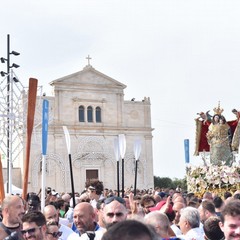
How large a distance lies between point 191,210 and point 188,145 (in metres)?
17.7

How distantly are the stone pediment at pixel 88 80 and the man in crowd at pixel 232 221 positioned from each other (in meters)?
40.6

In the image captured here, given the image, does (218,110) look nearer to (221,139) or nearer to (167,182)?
(221,139)

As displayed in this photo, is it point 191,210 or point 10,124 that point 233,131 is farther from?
point 191,210

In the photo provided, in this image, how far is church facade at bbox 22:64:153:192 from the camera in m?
42.7

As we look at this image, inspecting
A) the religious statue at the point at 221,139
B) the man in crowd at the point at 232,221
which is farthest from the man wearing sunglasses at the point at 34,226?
the religious statue at the point at 221,139

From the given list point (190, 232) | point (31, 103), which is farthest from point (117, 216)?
point (31, 103)

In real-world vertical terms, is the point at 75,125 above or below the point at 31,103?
above

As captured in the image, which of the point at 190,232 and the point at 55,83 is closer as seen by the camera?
the point at 190,232

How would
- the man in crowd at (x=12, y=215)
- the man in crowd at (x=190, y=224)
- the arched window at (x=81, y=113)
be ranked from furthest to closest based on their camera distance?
the arched window at (x=81, y=113) < the man in crowd at (x=190, y=224) < the man in crowd at (x=12, y=215)

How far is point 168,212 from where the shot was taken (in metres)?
7.09

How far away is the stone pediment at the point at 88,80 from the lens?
44219 millimetres

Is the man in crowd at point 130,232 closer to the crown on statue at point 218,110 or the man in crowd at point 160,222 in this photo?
the man in crowd at point 160,222

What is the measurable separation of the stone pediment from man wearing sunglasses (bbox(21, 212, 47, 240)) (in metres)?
39.2

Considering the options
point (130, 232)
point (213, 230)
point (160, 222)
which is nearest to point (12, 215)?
point (160, 222)
